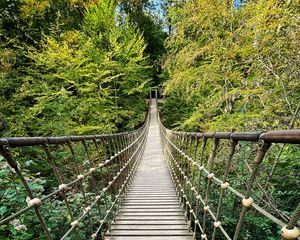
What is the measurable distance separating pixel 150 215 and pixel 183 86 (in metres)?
4.67

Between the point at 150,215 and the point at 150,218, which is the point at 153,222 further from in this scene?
the point at 150,215

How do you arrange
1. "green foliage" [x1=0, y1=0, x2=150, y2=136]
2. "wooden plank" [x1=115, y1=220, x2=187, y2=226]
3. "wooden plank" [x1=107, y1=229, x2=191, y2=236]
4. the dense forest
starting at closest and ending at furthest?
"wooden plank" [x1=107, y1=229, x2=191, y2=236] → "wooden plank" [x1=115, y1=220, x2=187, y2=226] → the dense forest → "green foliage" [x1=0, y1=0, x2=150, y2=136]

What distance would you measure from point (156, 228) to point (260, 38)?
2979 mm

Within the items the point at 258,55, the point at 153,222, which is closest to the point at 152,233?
the point at 153,222

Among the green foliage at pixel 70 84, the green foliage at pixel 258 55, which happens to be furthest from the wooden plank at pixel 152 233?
the green foliage at pixel 70 84

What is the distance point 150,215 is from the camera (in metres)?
2.68

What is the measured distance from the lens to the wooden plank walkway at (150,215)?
2.15 metres

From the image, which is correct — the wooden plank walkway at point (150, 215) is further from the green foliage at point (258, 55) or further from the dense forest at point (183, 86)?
the green foliage at point (258, 55)

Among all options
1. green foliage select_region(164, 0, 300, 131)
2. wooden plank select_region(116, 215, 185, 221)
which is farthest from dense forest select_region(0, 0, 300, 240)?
wooden plank select_region(116, 215, 185, 221)

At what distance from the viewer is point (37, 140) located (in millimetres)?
1011

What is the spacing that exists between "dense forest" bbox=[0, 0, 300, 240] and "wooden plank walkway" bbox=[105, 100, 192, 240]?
21.8 inches

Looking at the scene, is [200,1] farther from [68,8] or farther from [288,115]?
[68,8]

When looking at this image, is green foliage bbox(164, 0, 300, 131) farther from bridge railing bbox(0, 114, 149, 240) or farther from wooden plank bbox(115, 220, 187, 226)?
bridge railing bbox(0, 114, 149, 240)

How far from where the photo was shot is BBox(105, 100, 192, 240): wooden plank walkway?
215 cm
